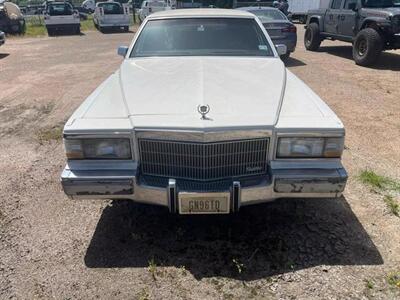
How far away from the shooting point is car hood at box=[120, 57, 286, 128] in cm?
273

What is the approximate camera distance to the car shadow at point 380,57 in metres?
9.93

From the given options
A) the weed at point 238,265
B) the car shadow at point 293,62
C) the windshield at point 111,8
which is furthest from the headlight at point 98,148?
the windshield at point 111,8

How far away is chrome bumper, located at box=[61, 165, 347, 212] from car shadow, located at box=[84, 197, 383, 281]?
436 millimetres

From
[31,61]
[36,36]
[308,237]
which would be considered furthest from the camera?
[36,36]

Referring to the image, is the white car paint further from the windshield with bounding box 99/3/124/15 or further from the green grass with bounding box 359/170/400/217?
the windshield with bounding box 99/3/124/15

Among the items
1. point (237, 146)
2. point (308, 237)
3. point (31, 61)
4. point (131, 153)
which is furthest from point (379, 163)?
point (31, 61)

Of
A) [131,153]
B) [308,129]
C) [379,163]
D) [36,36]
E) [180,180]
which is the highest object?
[308,129]

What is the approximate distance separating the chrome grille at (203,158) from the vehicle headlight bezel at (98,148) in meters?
0.12

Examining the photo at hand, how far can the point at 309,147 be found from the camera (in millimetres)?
2781

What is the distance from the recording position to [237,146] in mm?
2721

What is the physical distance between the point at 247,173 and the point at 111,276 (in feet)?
4.06

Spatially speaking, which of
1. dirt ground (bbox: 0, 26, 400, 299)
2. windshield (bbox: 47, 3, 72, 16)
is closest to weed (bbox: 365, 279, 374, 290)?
dirt ground (bbox: 0, 26, 400, 299)

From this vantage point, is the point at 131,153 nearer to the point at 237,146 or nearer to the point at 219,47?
the point at 237,146

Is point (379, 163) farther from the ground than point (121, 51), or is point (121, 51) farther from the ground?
point (121, 51)
